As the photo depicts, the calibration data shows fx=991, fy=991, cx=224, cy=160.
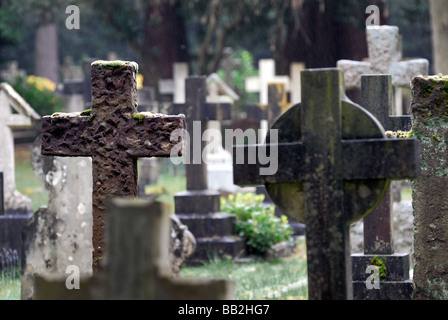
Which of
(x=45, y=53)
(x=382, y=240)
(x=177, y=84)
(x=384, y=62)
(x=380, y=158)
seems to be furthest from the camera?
(x=45, y=53)

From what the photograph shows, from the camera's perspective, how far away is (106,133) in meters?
6.09

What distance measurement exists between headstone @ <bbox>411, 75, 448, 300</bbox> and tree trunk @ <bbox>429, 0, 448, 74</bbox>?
12025mm

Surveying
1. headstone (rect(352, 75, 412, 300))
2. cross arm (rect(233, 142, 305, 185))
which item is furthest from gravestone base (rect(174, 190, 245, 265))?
cross arm (rect(233, 142, 305, 185))

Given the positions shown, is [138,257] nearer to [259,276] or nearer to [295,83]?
[259,276]

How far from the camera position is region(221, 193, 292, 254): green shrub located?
1233cm

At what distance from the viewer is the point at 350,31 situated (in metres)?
23.4

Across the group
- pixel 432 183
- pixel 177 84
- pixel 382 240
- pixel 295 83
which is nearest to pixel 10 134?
pixel 382 240

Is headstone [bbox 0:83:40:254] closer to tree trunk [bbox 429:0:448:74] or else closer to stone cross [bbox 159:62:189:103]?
tree trunk [bbox 429:0:448:74]

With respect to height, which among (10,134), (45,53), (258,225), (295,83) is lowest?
(258,225)

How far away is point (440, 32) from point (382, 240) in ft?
35.0

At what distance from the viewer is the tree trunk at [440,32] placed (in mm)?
17938

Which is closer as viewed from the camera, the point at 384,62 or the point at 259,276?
the point at 259,276
